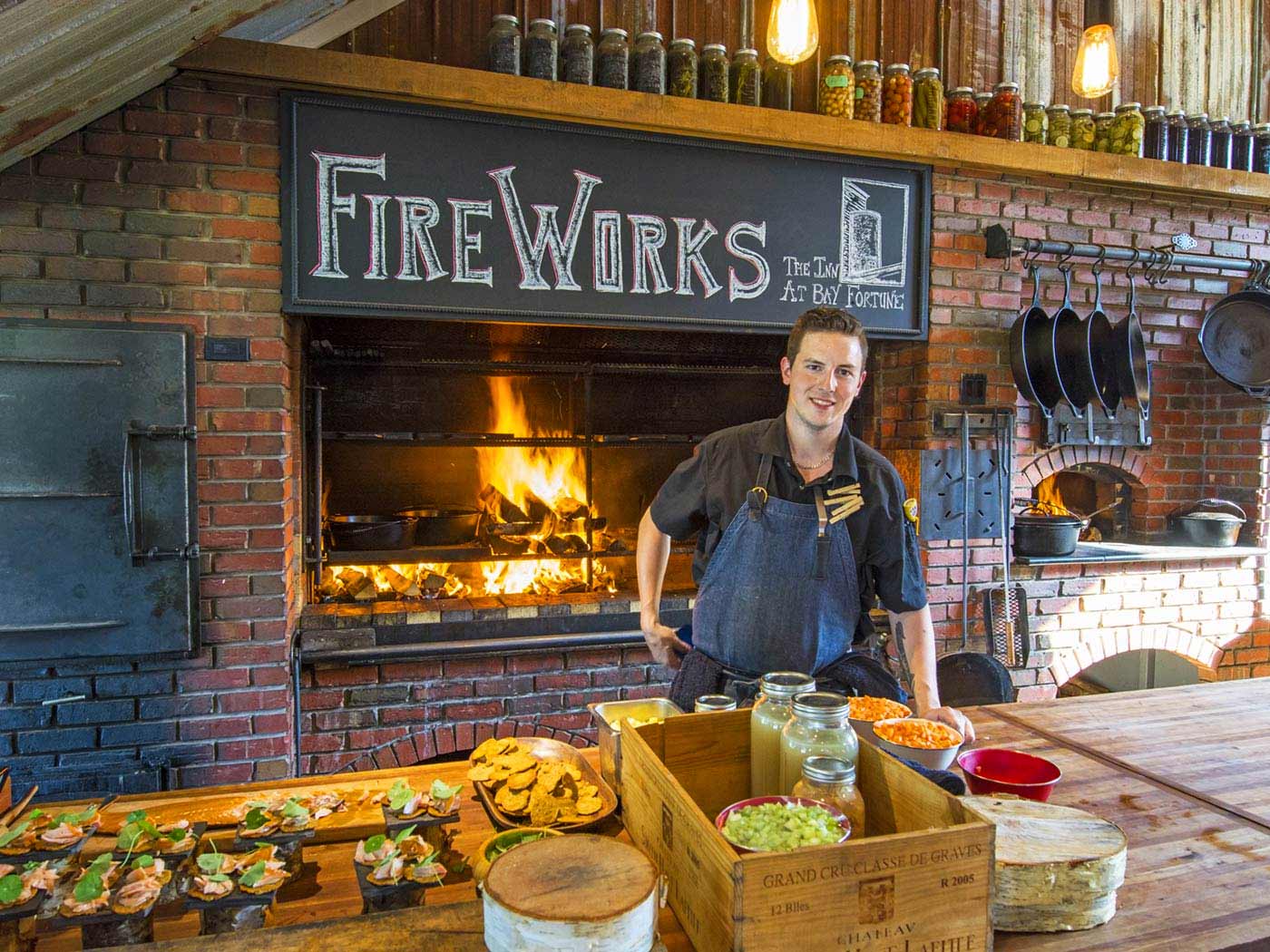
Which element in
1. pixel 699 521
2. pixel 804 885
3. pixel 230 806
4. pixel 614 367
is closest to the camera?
pixel 804 885

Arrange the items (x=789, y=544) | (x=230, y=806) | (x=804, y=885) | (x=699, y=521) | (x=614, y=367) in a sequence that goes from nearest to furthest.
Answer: (x=804, y=885), (x=230, y=806), (x=789, y=544), (x=699, y=521), (x=614, y=367)

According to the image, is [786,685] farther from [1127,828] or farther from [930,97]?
[930,97]

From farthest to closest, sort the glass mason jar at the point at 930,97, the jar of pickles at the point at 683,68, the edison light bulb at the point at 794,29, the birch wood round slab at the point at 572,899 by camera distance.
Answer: the glass mason jar at the point at 930,97 < the jar of pickles at the point at 683,68 < the edison light bulb at the point at 794,29 < the birch wood round slab at the point at 572,899

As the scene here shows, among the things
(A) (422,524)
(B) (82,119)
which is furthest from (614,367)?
(B) (82,119)

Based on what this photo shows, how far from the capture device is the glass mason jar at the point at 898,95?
12.3ft

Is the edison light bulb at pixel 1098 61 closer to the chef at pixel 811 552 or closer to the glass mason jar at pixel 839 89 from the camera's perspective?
the glass mason jar at pixel 839 89

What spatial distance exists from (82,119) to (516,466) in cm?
232

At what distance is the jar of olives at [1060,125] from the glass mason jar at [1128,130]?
24 centimetres

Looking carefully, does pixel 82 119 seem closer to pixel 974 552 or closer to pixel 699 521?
pixel 699 521

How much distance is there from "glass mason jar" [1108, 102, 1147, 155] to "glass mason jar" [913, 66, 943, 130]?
951mm

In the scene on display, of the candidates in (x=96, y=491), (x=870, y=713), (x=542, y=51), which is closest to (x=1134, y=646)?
(x=870, y=713)

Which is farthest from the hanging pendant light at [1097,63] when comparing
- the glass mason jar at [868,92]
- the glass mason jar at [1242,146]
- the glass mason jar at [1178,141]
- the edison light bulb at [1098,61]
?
the glass mason jar at [1242,146]

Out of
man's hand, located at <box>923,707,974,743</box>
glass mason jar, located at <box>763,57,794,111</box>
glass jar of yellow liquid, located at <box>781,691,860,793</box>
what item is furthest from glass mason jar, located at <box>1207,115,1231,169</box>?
glass jar of yellow liquid, located at <box>781,691,860,793</box>

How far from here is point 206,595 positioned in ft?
10.0
